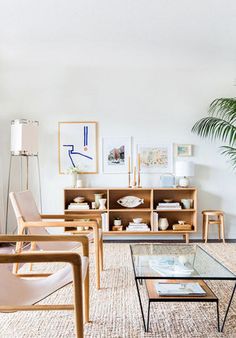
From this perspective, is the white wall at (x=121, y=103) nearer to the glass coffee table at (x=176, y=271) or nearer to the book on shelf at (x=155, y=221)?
the book on shelf at (x=155, y=221)

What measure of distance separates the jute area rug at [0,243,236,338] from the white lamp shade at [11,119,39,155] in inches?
88.2

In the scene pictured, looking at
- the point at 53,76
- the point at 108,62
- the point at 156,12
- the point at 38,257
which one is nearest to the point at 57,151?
the point at 53,76

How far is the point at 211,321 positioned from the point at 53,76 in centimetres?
401

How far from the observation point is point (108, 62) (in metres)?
5.13

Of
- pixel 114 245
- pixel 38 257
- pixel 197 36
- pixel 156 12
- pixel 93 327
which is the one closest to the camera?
pixel 38 257

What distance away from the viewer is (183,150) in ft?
17.2

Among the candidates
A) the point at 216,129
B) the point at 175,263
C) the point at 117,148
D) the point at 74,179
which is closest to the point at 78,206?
the point at 74,179

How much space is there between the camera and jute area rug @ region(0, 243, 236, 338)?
221 centimetres

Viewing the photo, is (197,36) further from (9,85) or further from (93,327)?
(93,327)

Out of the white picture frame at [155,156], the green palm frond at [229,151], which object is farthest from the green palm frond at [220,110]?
the white picture frame at [155,156]

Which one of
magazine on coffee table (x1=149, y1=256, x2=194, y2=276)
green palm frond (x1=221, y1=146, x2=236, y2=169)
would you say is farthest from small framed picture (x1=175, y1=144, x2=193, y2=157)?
magazine on coffee table (x1=149, y1=256, x2=194, y2=276)

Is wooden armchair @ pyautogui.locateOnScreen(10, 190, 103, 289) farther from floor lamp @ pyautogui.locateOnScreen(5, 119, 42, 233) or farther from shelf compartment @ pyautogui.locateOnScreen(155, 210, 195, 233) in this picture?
shelf compartment @ pyautogui.locateOnScreen(155, 210, 195, 233)

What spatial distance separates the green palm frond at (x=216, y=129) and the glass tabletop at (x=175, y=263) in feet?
7.71

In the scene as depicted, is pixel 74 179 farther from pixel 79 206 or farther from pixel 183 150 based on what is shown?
pixel 183 150
